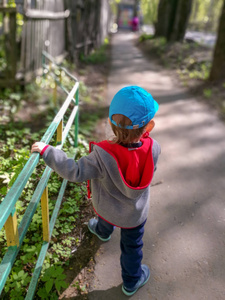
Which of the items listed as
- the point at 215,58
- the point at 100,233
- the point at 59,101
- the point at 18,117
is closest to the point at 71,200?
the point at 100,233

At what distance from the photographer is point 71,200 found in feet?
10.3

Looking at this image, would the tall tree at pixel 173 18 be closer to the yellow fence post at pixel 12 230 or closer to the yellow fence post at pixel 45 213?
the yellow fence post at pixel 45 213

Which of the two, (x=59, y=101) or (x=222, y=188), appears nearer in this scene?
(x=222, y=188)

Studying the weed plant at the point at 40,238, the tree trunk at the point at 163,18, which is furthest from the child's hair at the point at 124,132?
the tree trunk at the point at 163,18

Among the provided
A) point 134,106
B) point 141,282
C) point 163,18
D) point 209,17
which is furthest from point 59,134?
point 209,17

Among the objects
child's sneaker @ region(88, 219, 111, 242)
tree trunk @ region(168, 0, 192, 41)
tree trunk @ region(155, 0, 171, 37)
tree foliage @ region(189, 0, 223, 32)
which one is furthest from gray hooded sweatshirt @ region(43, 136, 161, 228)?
tree foliage @ region(189, 0, 223, 32)

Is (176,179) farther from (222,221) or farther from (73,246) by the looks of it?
(73,246)

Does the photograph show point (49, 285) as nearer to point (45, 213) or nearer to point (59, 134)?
point (45, 213)

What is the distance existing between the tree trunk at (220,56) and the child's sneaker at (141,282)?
22.1 feet

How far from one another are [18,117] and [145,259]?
396 centimetres

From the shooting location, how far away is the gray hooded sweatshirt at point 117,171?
1.78 m

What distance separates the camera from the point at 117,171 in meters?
1.83

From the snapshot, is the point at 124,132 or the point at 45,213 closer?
the point at 124,132

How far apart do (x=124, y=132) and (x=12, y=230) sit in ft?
2.81
